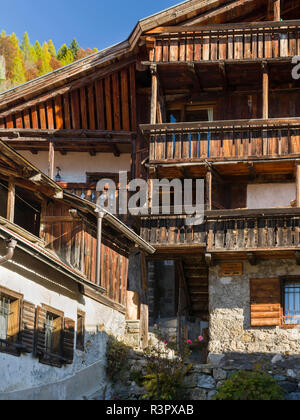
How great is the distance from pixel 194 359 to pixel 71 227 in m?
6.60

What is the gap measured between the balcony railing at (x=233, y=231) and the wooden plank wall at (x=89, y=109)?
4.35 meters

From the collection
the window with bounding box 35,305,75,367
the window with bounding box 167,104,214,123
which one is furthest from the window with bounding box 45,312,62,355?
the window with bounding box 167,104,214,123

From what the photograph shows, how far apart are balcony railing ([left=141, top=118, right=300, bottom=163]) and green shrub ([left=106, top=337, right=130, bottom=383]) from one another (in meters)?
5.46

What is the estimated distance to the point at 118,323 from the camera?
23828mm

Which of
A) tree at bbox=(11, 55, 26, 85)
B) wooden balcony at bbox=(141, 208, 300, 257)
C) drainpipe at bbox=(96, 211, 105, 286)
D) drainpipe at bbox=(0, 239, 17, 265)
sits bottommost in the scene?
drainpipe at bbox=(0, 239, 17, 265)

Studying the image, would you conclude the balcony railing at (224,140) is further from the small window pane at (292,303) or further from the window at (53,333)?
the window at (53,333)

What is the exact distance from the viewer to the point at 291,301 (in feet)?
79.2

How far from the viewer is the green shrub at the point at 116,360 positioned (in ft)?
73.4

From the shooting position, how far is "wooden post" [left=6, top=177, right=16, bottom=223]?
788 inches

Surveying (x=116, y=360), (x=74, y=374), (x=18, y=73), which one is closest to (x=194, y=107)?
(x=116, y=360)

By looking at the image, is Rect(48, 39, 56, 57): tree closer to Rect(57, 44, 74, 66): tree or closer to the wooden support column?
Rect(57, 44, 74, 66): tree

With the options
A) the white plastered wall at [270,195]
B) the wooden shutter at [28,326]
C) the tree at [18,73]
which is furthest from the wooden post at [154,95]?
the tree at [18,73]
